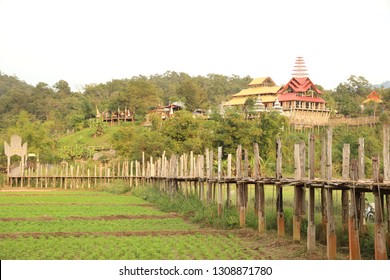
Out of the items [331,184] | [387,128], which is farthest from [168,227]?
[387,128]

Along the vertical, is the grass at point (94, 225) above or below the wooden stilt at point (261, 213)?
below

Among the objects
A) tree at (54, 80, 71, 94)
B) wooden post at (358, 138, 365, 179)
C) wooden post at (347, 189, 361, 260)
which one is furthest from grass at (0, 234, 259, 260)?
tree at (54, 80, 71, 94)

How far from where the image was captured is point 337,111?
80.4 meters

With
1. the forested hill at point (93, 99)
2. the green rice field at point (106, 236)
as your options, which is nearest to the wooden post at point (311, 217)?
the green rice field at point (106, 236)

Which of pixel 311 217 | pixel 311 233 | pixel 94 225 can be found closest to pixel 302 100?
pixel 94 225

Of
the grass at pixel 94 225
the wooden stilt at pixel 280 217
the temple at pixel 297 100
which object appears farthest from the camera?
the temple at pixel 297 100

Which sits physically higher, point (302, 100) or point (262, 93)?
point (262, 93)

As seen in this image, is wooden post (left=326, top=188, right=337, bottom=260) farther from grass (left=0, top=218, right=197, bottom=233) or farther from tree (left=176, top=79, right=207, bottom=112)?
tree (left=176, top=79, right=207, bottom=112)

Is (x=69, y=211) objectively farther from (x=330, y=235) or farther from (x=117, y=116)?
(x=117, y=116)

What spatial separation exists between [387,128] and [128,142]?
43.3m

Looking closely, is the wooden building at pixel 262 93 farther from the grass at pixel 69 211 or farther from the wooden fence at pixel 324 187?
the grass at pixel 69 211

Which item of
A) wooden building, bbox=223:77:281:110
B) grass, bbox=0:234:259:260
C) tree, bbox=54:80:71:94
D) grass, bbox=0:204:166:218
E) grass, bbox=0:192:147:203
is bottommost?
grass, bbox=0:234:259:260

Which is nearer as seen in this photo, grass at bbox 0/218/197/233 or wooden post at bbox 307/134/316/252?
wooden post at bbox 307/134/316/252

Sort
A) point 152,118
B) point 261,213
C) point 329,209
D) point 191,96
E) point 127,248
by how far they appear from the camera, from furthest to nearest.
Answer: point 191,96 < point 152,118 < point 261,213 < point 127,248 < point 329,209
